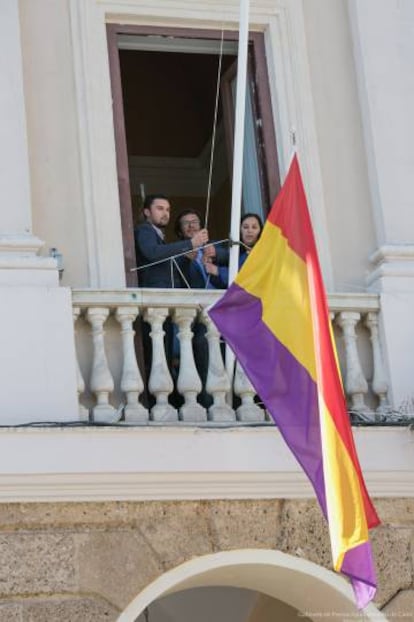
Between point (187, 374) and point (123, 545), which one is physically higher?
point (187, 374)

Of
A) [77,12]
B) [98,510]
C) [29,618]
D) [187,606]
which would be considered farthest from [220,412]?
[187,606]

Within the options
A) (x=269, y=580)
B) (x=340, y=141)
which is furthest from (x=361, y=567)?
(x=340, y=141)

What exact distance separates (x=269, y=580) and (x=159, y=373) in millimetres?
1349

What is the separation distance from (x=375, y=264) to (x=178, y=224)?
4.21 feet

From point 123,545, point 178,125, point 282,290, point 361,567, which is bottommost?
point 361,567

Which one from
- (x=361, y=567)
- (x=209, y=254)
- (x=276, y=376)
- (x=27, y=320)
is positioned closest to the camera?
(x=361, y=567)

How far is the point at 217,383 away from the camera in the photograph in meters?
11.0

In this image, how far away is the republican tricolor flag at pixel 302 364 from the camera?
9523 millimetres

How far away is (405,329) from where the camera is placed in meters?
11.5

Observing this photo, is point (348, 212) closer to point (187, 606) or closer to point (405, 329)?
point (405, 329)

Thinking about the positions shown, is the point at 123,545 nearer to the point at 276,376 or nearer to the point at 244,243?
the point at 276,376

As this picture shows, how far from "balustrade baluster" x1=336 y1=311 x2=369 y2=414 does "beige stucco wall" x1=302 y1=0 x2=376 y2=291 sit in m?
0.28

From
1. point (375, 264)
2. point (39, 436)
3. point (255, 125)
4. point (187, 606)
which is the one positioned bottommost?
point (187, 606)

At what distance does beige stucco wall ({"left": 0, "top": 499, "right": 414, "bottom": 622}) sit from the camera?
404 inches
